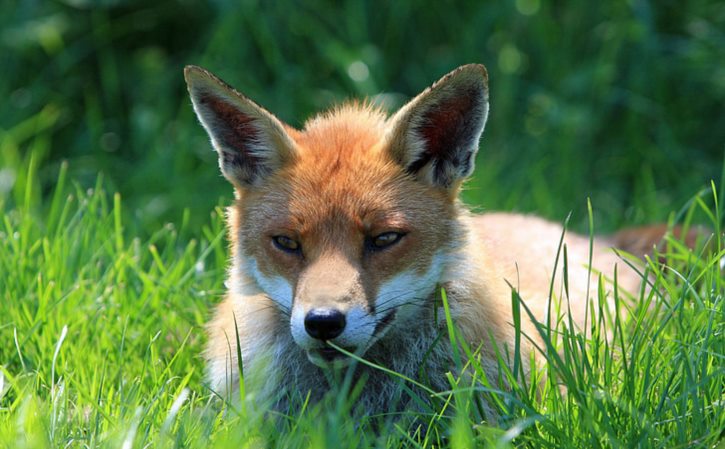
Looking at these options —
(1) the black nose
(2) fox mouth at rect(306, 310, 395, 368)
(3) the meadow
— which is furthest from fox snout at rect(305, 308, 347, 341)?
(3) the meadow

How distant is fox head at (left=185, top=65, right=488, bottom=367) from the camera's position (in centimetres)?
335

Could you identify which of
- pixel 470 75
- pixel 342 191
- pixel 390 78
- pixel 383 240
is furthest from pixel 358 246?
pixel 390 78

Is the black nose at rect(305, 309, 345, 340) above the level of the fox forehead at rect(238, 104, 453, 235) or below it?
below

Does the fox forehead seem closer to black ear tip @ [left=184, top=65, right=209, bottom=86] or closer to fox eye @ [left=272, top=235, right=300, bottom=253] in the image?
fox eye @ [left=272, top=235, right=300, bottom=253]

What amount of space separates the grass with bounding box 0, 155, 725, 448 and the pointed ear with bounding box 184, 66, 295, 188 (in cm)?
77

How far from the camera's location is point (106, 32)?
7227 mm

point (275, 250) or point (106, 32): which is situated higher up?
point (106, 32)

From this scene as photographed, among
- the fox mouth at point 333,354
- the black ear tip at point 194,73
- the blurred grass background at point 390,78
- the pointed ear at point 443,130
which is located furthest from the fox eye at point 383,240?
the blurred grass background at point 390,78

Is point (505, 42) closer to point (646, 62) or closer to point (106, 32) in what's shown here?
→ point (646, 62)

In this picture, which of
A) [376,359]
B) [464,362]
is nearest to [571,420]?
[464,362]

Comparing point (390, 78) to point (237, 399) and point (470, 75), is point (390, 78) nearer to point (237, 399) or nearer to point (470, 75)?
point (470, 75)

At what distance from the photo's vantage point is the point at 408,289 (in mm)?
3529

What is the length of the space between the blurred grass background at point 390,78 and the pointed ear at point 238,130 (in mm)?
2757

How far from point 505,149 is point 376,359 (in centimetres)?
363
